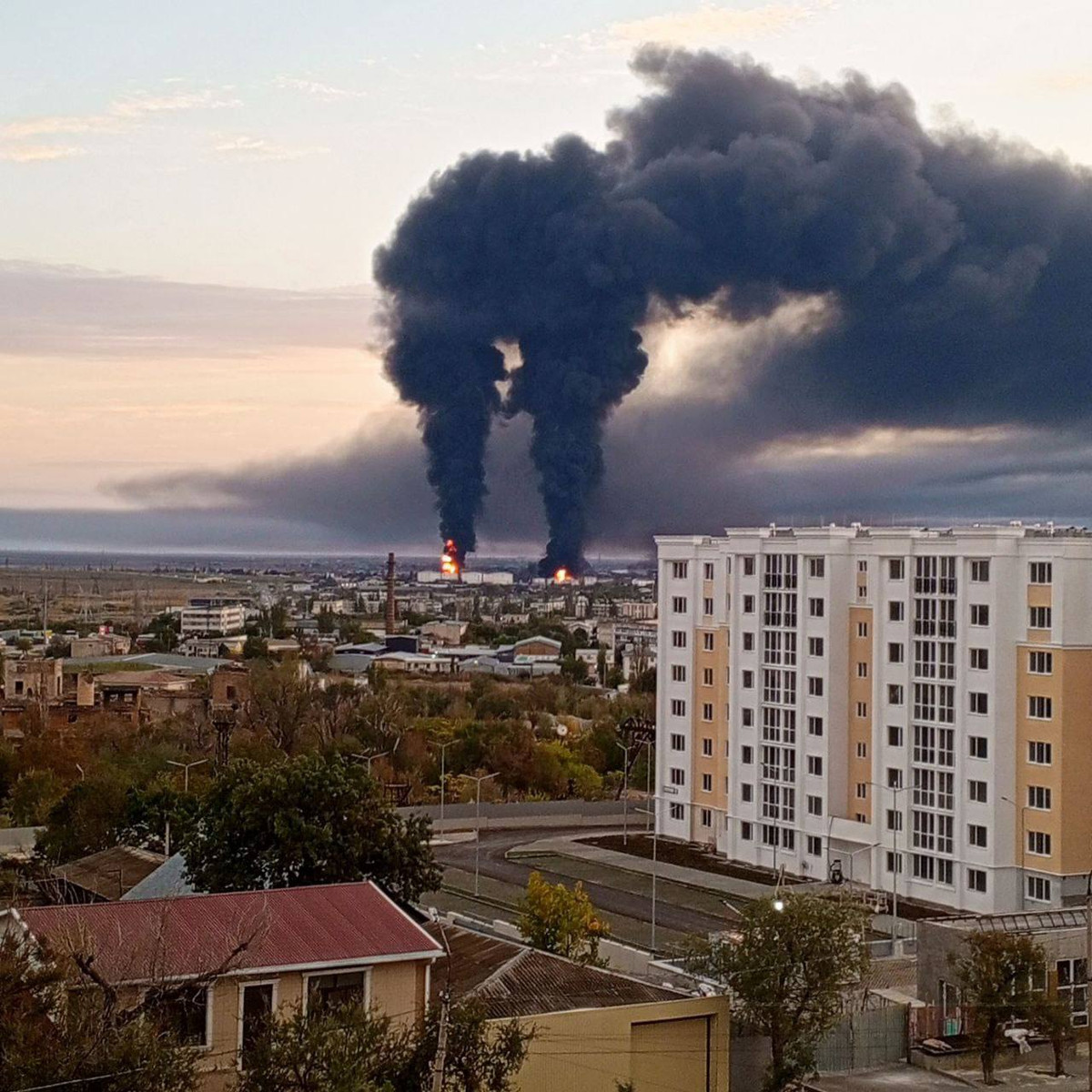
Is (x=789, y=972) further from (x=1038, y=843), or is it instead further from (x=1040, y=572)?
(x=1040, y=572)

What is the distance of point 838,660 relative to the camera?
1172 inches

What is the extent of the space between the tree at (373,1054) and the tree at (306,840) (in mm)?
6686

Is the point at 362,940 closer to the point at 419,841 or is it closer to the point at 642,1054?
the point at 642,1054

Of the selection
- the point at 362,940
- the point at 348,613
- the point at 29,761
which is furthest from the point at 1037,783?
the point at 348,613

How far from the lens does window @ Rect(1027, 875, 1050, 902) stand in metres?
26.0

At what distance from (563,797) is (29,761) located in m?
12.9

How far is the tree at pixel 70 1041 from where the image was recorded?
9.54 metres

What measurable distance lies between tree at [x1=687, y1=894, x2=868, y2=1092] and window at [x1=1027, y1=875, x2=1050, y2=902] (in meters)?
12.0

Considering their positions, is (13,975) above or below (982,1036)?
above

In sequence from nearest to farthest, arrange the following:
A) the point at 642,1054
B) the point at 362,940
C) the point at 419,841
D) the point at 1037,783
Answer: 1. the point at 362,940
2. the point at 642,1054
3. the point at 419,841
4. the point at 1037,783

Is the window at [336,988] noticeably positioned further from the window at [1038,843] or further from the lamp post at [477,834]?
the window at [1038,843]

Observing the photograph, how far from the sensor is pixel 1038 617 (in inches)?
1061

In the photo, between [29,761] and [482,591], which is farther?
[482,591]

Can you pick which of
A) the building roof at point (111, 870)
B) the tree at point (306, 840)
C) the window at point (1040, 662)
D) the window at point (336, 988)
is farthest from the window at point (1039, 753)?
the window at point (336, 988)
